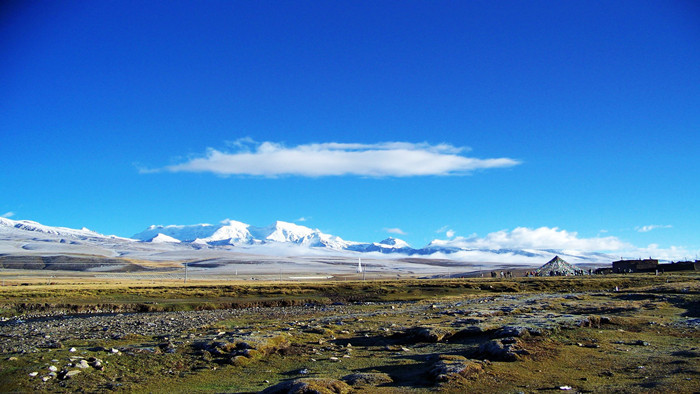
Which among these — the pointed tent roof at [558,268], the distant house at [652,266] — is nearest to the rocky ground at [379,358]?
the distant house at [652,266]

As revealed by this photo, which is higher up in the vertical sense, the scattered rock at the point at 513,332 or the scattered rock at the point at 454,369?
the scattered rock at the point at 513,332

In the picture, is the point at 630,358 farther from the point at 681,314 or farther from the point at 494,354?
the point at 681,314

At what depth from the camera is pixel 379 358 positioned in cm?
1884

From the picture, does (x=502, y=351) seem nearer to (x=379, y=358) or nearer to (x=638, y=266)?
(x=379, y=358)

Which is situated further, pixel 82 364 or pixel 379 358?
pixel 379 358

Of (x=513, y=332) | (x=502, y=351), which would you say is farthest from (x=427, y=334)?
(x=502, y=351)

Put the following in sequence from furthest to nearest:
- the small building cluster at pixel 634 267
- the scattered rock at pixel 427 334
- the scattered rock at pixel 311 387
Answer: the small building cluster at pixel 634 267, the scattered rock at pixel 427 334, the scattered rock at pixel 311 387

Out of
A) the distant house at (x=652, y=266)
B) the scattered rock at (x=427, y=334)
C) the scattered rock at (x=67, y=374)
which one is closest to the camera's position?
→ the scattered rock at (x=67, y=374)

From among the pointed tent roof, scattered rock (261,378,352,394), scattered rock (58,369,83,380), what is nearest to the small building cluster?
the pointed tent roof

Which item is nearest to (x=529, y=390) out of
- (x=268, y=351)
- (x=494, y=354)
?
(x=494, y=354)

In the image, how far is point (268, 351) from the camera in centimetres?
1988

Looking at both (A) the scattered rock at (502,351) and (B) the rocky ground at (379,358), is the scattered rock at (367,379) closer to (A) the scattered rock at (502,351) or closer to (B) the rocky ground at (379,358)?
(B) the rocky ground at (379,358)

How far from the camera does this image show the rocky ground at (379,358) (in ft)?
47.5

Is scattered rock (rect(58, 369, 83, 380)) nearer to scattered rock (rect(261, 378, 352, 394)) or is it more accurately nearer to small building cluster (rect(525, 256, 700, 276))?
scattered rock (rect(261, 378, 352, 394))
